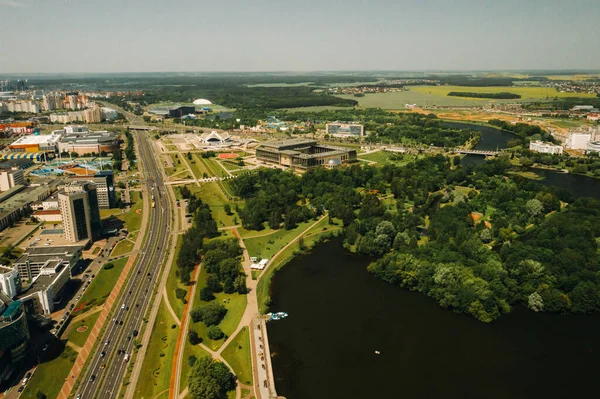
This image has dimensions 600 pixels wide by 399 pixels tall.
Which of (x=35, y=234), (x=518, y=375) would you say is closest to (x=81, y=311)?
(x=35, y=234)

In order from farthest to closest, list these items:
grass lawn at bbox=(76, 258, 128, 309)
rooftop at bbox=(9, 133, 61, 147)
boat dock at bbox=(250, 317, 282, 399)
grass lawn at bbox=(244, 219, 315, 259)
Answer: 1. rooftop at bbox=(9, 133, 61, 147)
2. grass lawn at bbox=(244, 219, 315, 259)
3. grass lawn at bbox=(76, 258, 128, 309)
4. boat dock at bbox=(250, 317, 282, 399)

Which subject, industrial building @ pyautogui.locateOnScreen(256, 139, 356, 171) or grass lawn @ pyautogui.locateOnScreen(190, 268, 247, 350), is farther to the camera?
industrial building @ pyautogui.locateOnScreen(256, 139, 356, 171)

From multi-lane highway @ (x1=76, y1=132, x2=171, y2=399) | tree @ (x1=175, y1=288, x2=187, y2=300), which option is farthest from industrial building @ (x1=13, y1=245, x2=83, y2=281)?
tree @ (x1=175, y1=288, x2=187, y2=300)

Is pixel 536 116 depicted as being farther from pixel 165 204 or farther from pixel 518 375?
pixel 518 375

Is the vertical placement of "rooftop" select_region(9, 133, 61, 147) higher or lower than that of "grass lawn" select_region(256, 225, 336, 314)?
higher

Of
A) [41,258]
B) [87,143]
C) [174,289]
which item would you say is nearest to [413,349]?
[174,289]

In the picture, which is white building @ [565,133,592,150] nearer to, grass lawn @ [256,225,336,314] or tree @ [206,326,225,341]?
grass lawn @ [256,225,336,314]

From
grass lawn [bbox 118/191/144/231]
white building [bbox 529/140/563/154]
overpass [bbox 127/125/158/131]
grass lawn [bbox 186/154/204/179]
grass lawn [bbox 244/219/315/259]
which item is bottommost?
grass lawn [bbox 244/219/315/259]
